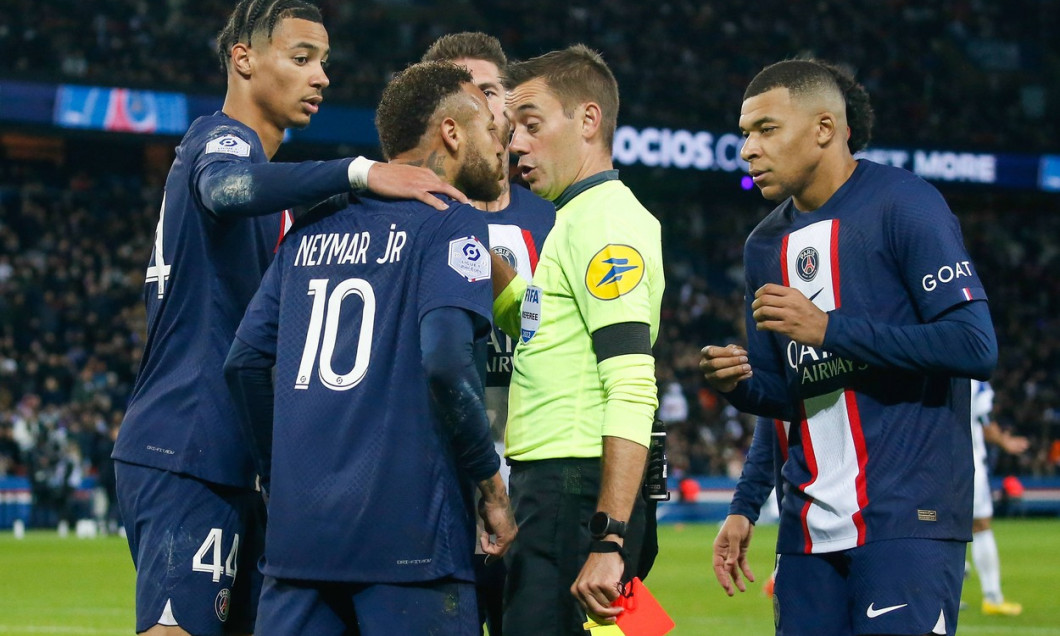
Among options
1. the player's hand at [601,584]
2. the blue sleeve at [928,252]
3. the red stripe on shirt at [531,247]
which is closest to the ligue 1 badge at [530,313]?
the player's hand at [601,584]

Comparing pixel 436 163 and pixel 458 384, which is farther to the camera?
pixel 436 163

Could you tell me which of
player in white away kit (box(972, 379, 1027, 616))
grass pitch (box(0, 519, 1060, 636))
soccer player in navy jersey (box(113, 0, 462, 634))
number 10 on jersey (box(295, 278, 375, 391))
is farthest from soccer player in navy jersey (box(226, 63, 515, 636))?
player in white away kit (box(972, 379, 1027, 616))

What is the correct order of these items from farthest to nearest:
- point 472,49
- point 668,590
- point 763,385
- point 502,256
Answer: point 668,590 → point 472,49 → point 502,256 → point 763,385

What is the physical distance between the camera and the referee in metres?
3.63

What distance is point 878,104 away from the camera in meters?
35.2

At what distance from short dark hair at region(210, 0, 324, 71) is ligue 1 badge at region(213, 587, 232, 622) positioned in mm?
1777

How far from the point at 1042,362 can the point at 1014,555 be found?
15506mm

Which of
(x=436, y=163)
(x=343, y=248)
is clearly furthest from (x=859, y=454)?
(x=343, y=248)

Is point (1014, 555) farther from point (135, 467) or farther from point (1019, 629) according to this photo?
point (135, 467)

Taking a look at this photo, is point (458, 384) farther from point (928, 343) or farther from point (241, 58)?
point (241, 58)

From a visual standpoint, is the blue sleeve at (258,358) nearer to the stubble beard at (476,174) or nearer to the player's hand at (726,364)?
the stubble beard at (476,174)

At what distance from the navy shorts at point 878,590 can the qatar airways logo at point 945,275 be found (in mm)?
728

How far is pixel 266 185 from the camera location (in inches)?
149

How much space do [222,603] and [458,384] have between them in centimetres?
131
